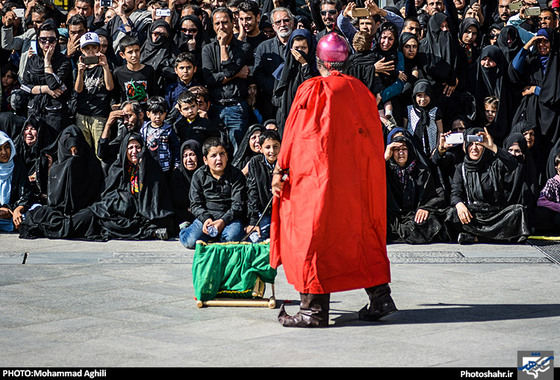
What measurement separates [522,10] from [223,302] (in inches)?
267

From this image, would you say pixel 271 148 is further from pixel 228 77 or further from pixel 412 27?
pixel 412 27

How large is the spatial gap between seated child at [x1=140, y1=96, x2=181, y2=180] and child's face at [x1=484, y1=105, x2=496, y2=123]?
3.57 m

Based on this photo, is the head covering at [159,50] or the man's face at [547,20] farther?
the man's face at [547,20]

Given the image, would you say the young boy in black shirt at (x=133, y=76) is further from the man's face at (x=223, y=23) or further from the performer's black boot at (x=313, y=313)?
the performer's black boot at (x=313, y=313)

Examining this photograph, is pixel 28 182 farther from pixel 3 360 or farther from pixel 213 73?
pixel 3 360

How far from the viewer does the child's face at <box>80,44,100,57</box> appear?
10773mm

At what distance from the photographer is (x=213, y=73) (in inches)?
419

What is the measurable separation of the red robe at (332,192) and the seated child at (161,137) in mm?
4372

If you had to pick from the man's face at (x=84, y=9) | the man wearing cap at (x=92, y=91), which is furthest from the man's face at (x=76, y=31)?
the man's face at (x=84, y=9)

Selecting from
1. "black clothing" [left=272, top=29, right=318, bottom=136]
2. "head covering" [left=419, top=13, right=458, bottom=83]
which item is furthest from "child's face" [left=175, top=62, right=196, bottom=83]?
"head covering" [left=419, top=13, right=458, bottom=83]

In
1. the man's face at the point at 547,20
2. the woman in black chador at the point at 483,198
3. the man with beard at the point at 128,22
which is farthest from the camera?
the man with beard at the point at 128,22

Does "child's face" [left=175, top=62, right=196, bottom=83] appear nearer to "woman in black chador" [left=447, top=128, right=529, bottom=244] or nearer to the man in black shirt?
the man in black shirt

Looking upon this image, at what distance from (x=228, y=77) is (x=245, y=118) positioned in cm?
50

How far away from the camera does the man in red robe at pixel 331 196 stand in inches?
233
